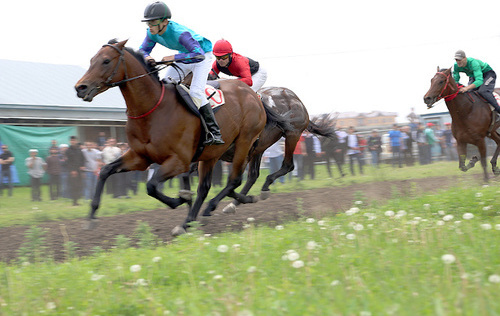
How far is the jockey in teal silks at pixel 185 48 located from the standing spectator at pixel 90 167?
658 cm

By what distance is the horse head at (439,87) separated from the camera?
37.6 ft

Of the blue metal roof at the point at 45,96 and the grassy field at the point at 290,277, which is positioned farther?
the blue metal roof at the point at 45,96

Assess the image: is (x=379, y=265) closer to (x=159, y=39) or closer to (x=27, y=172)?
(x=159, y=39)

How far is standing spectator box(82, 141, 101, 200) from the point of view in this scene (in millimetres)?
13266

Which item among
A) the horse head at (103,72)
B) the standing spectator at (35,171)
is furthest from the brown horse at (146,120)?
the standing spectator at (35,171)

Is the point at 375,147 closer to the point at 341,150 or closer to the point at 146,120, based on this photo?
the point at 341,150

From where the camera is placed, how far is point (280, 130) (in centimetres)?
960

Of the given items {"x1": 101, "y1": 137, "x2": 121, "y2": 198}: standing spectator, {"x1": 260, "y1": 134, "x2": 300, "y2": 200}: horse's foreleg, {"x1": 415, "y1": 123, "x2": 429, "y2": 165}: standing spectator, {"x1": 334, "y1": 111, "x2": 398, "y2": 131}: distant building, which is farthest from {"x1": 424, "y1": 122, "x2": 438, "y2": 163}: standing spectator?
{"x1": 260, "y1": 134, "x2": 300, "y2": 200}: horse's foreleg

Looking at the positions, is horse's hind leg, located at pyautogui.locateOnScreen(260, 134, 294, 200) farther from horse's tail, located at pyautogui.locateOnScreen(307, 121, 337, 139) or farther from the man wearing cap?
the man wearing cap

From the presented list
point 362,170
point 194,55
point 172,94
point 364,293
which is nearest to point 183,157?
point 172,94

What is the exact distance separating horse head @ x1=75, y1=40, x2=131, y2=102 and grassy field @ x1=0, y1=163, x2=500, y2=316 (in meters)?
1.99

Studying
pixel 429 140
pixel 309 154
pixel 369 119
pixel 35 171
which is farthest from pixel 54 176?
pixel 369 119

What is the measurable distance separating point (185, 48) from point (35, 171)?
24.4 ft

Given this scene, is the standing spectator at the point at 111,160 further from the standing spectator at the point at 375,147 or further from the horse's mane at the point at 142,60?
the standing spectator at the point at 375,147
